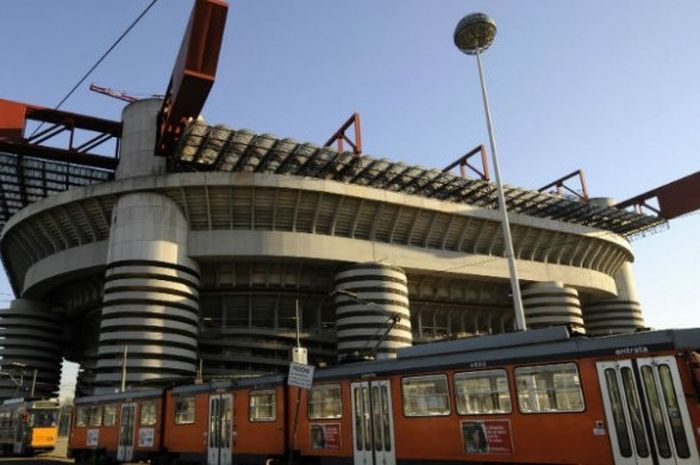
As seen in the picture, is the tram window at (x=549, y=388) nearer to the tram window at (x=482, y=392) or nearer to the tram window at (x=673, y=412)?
the tram window at (x=482, y=392)

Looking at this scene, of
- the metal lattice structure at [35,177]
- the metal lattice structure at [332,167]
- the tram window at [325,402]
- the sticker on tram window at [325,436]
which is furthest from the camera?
the metal lattice structure at [35,177]

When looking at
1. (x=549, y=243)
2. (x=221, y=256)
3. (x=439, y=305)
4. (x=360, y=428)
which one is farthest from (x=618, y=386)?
(x=549, y=243)

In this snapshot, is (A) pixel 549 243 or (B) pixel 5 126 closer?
(B) pixel 5 126

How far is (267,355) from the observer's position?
5219 centimetres

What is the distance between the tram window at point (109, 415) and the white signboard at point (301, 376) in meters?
14.5

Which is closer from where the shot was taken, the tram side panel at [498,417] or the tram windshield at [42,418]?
the tram side panel at [498,417]

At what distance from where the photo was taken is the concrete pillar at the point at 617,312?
7344 centimetres

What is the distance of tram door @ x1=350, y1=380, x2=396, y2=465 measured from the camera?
1559cm

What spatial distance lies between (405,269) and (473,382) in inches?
1539

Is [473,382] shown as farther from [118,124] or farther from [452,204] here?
[118,124]

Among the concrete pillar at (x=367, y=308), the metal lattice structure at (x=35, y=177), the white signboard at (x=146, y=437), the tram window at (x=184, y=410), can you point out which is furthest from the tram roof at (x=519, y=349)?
the metal lattice structure at (x=35, y=177)

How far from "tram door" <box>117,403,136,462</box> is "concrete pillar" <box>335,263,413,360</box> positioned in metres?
24.7

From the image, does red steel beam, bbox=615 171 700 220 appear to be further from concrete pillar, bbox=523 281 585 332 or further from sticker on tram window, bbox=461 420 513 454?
sticker on tram window, bbox=461 420 513 454

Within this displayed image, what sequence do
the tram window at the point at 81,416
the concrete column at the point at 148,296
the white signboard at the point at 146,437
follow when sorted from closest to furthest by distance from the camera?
the white signboard at the point at 146,437 < the tram window at the point at 81,416 < the concrete column at the point at 148,296
